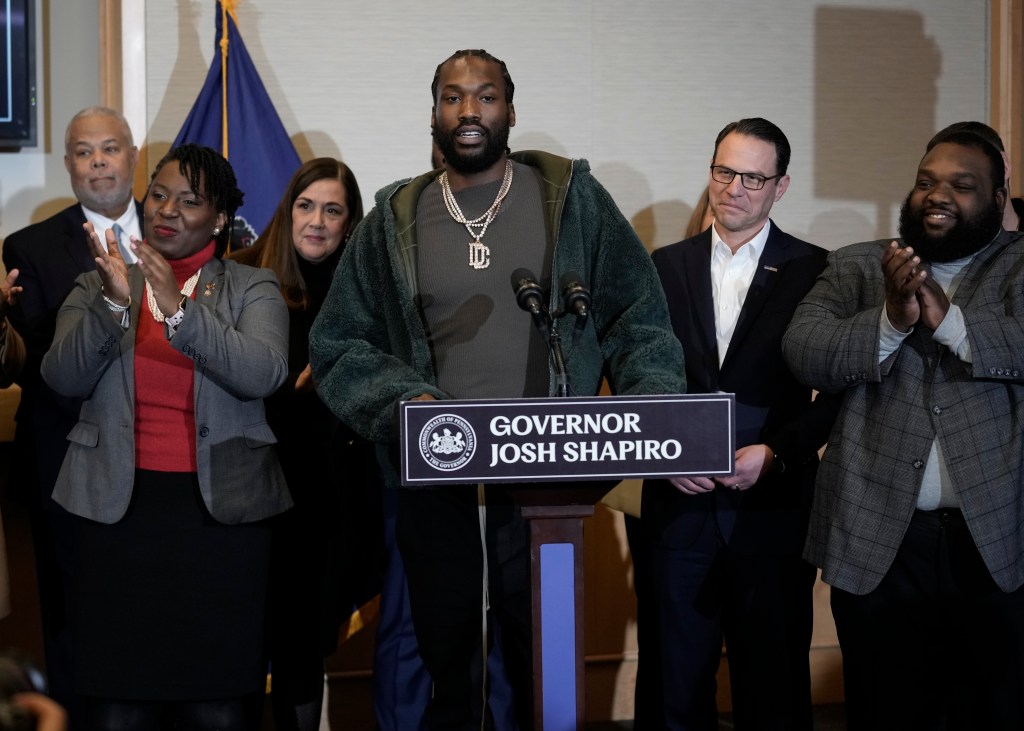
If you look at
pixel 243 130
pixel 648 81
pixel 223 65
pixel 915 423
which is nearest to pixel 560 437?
pixel 915 423

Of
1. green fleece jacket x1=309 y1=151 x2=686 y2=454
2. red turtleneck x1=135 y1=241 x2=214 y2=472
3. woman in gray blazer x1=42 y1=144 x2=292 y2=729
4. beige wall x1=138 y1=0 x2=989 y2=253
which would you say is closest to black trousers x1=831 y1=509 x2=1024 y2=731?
green fleece jacket x1=309 y1=151 x2=686 y2=454

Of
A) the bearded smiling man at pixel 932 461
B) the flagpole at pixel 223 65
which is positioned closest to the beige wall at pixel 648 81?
the flagpole at pixel 223 65

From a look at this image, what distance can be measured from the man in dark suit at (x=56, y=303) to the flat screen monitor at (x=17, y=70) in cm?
50

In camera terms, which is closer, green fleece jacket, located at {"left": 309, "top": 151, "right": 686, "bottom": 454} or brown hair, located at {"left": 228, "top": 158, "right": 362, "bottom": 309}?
green fleece jacket, located at {"left": 309, "top": 151, "right": 686, "bottom": 454}

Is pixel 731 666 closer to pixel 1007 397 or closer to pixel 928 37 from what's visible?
pixel 1007 397

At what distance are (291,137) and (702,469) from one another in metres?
2.68

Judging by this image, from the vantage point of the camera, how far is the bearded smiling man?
2.48 m

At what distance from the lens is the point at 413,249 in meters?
2.47

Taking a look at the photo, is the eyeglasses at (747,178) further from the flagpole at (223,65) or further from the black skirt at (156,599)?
the flagpole at (223,65)

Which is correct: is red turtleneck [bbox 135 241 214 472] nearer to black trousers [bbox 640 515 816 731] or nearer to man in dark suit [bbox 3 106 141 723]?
man in dark suit [bbox 3 106 141 723]

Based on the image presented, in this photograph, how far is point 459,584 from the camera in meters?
2.39

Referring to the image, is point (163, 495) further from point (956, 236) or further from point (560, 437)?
point (956, 236)

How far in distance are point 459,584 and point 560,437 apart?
66 cm

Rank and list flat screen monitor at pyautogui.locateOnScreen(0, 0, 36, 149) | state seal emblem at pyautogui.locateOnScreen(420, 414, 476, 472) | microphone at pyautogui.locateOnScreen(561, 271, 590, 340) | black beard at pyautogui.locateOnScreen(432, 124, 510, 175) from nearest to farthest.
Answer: state seal emblem at pyautogui.locateOnScreen(420, 414, 476, 472) < microphone at pyautogui.locateOnScreen(561, 271, 590, 340) < black beard at pyautogui.locateOnScreen(432, 124, 510, 175) < flat screen monitor at pyautogui.locateOnScreen(0, 0, 36, 149)
